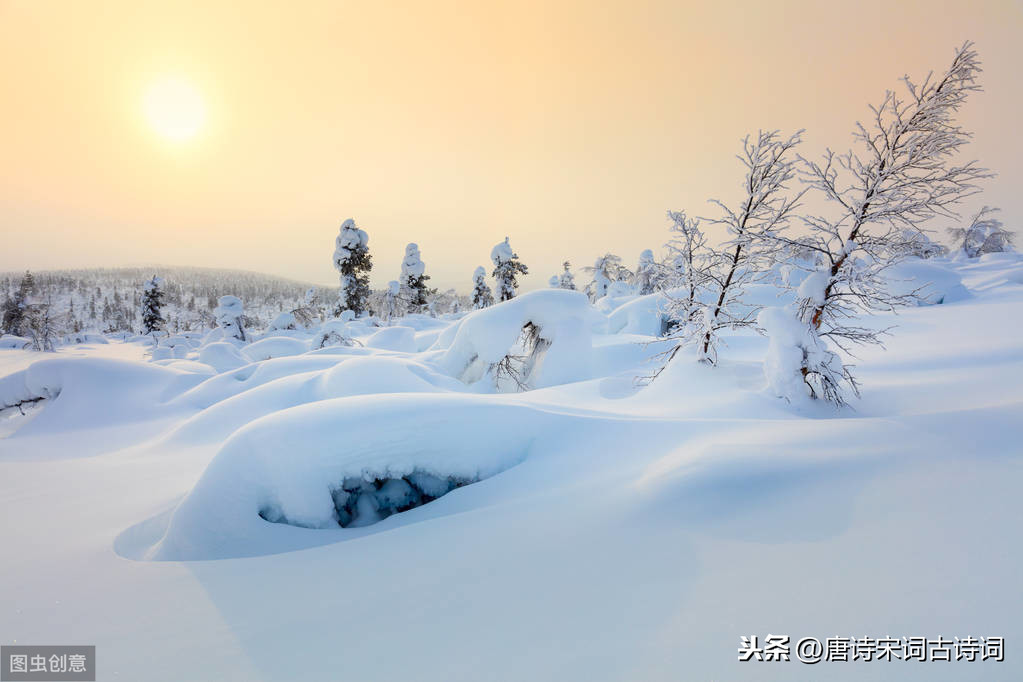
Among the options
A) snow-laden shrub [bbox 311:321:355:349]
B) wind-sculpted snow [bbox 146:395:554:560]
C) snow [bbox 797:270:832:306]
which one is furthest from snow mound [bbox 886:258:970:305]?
snow-laden shrub [bbox 311:321:355:349]

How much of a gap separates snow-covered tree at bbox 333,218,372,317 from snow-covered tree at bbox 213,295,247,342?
9146 millimetres

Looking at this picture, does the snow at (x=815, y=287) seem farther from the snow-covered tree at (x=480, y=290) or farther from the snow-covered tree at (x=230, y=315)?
the snow-covered tree at (x=480, y=290)

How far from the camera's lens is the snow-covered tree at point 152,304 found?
33469mm

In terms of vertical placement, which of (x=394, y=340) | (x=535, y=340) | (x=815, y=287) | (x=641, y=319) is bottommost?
(x=394, y=340)

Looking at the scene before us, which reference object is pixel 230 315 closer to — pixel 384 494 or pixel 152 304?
pixel 152 304

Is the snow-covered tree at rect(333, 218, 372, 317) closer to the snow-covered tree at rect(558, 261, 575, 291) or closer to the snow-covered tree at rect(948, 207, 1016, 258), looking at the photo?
the snow-covered tree at rect(558, 261, 575, 291)

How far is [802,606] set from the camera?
1694mm

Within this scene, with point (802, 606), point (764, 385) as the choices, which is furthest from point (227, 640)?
point (764, 385)

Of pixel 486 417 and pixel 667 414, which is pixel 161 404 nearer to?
pixel 486 417

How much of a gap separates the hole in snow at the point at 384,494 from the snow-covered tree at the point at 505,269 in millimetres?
28945

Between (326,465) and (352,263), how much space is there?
1200 inches

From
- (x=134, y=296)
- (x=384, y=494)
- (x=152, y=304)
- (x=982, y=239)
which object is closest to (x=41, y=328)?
(x=152, y=304)

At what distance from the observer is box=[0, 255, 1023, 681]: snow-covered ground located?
5.50 feet

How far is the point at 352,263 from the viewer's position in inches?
1218
